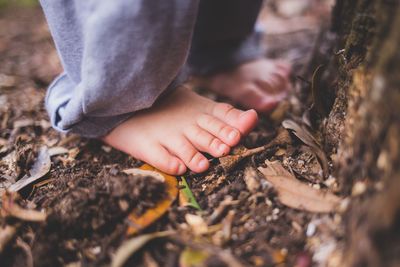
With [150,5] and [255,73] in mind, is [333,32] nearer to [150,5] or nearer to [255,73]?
[255,73]

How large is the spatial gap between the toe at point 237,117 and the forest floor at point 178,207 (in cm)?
6

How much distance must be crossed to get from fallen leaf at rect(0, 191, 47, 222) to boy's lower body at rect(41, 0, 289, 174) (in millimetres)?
275

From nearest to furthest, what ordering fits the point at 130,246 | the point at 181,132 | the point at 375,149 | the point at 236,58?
1. the point at 375,149
2. the point at 130,246
3. the point at 181,132
4. the point at 236,58

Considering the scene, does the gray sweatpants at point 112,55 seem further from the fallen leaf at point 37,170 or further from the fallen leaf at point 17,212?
the fallen leaf at point 17,212

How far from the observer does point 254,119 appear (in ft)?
3.51

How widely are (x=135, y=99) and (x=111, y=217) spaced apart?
1.10 feet

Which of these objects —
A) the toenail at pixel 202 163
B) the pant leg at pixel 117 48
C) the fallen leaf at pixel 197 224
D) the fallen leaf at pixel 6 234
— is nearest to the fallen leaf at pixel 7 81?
the pant leg at pixel 117 48

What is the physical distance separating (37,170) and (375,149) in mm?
911

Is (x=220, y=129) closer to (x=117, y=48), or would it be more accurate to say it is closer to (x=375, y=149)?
(x=117, y=48)

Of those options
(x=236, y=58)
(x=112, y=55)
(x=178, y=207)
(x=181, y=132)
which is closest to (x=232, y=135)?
(x=181, y=132)

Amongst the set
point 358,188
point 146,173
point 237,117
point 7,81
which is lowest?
point 7,81

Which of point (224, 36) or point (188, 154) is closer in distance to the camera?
point (188, 154)

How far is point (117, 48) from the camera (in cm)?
89

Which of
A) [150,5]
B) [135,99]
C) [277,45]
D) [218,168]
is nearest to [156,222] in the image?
[218,168]
